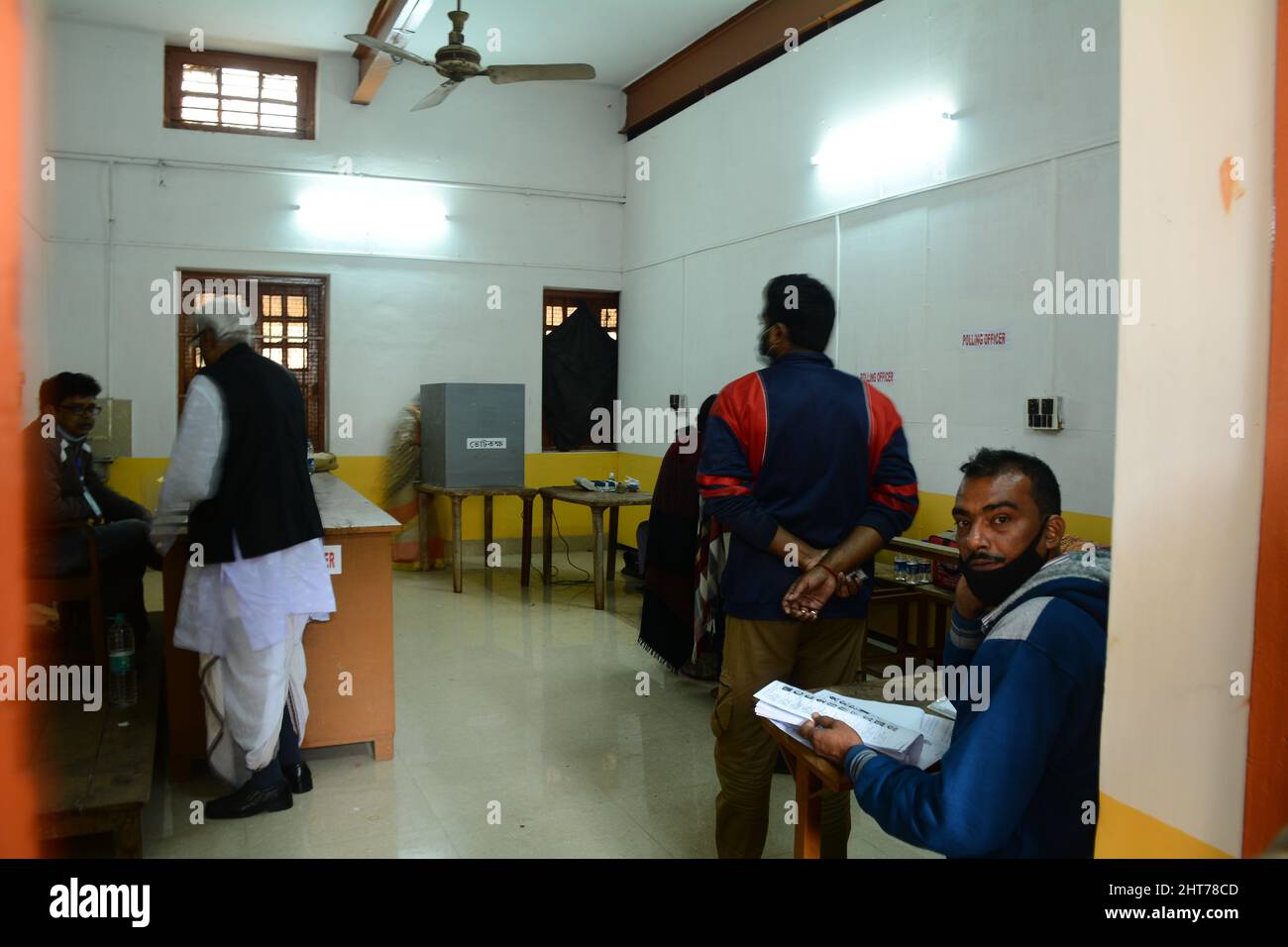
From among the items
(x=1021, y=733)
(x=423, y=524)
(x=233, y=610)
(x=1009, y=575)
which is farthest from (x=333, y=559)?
(x=423, y=524)

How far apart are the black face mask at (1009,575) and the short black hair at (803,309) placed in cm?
93

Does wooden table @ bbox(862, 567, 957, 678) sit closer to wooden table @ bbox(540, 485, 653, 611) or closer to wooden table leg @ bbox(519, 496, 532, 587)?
wooden table @ bbox(540, 485, 653, 611)

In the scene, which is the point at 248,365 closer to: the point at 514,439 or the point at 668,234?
the point at 514,439

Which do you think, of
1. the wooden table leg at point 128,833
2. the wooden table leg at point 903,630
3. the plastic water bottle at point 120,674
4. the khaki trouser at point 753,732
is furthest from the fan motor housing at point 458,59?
the wooden table leg at point 128,833

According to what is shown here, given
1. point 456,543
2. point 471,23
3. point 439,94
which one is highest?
point 471,23

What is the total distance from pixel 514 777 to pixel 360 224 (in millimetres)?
5697

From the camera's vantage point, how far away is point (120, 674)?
3.15 meters

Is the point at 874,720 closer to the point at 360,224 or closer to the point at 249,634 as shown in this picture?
the point at 249,634

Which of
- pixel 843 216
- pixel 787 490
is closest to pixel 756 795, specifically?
pixel 787 490

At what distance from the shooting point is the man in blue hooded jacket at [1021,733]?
1218 mm

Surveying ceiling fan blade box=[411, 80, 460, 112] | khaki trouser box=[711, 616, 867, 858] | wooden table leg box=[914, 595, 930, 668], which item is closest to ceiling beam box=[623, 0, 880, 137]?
ceiling fan blade box=[411, 80, 460, 112]

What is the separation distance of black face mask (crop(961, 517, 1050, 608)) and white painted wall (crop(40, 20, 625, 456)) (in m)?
6.58

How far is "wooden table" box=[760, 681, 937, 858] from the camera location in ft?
5.04
